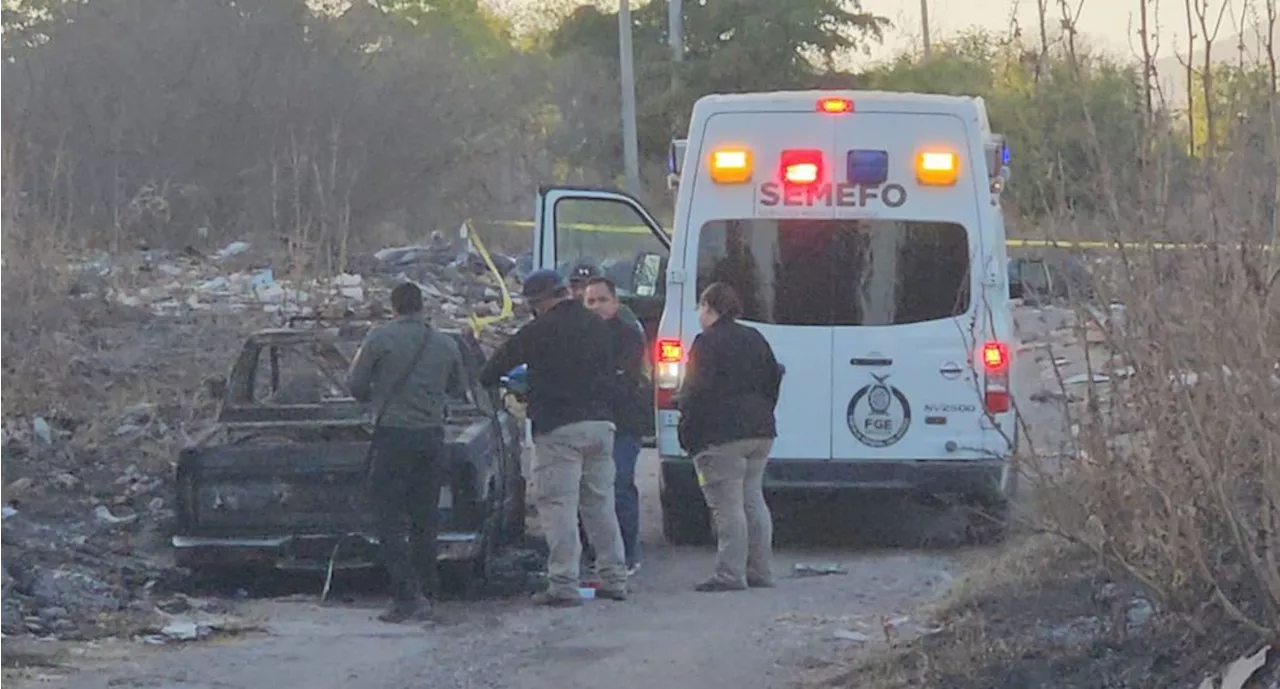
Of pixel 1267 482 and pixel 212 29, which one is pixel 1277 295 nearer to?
pixel 1267 482

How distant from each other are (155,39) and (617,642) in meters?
20.5

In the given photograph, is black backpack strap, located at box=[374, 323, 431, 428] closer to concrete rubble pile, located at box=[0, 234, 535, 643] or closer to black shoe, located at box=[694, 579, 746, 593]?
concrete rubble pile, located at box=[0, 234, 535, 643]

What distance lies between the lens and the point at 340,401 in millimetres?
11688

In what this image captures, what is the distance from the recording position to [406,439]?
33.4 ft

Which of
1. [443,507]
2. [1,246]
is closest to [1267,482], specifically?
[443,507]

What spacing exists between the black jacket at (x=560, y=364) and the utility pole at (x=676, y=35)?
3447 cm

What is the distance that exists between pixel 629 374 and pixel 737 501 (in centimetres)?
97

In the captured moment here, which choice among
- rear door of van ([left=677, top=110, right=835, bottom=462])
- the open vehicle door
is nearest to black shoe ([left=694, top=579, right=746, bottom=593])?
rear door of van ([left=677, top=110, right=835, bottom=462])

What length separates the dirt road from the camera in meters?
8.60

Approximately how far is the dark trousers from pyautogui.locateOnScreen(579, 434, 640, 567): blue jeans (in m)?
1.41

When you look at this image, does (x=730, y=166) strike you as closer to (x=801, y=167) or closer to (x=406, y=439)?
(x=801, y=167)

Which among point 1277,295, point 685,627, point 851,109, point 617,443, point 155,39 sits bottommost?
point 685,627

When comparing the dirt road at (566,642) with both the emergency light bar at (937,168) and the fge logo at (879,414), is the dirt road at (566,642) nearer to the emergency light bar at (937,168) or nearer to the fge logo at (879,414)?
the fge logo at (879,414)

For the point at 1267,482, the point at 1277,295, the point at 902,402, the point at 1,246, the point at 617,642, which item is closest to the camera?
the point at 1267,482
